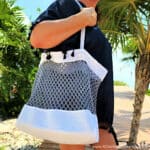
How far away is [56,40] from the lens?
185 centimetres

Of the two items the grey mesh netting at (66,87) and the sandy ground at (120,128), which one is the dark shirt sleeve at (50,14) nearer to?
the grey mesh netting at (66,87)

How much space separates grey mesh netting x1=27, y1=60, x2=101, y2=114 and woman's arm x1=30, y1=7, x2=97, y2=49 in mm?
85

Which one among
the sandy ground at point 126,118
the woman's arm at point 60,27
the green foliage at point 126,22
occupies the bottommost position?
the sandy ground at point 126,118

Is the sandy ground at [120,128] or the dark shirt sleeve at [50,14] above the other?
the dark shirt sleeve at [50,14]

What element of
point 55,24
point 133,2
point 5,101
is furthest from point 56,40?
point 5,101

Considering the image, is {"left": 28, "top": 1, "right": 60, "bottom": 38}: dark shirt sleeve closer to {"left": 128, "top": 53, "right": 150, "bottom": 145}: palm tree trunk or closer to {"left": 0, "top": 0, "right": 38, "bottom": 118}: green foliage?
{"left": 128, "top": 53, "right": 150, "bottom": 145}: palm tree trunk

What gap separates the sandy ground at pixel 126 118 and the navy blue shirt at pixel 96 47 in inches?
216

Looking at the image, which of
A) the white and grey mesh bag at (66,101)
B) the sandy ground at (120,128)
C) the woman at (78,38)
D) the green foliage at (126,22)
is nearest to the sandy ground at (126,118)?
the sandy ground at (120,128)

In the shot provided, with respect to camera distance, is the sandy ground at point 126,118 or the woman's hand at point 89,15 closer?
the woman's hand at point 89,15

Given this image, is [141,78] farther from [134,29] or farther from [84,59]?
[84,59]

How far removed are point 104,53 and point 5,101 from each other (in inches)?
291

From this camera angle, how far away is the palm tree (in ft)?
20.2

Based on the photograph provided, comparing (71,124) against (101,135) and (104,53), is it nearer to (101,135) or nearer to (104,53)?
(101,135)

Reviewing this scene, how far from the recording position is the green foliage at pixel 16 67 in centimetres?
800
